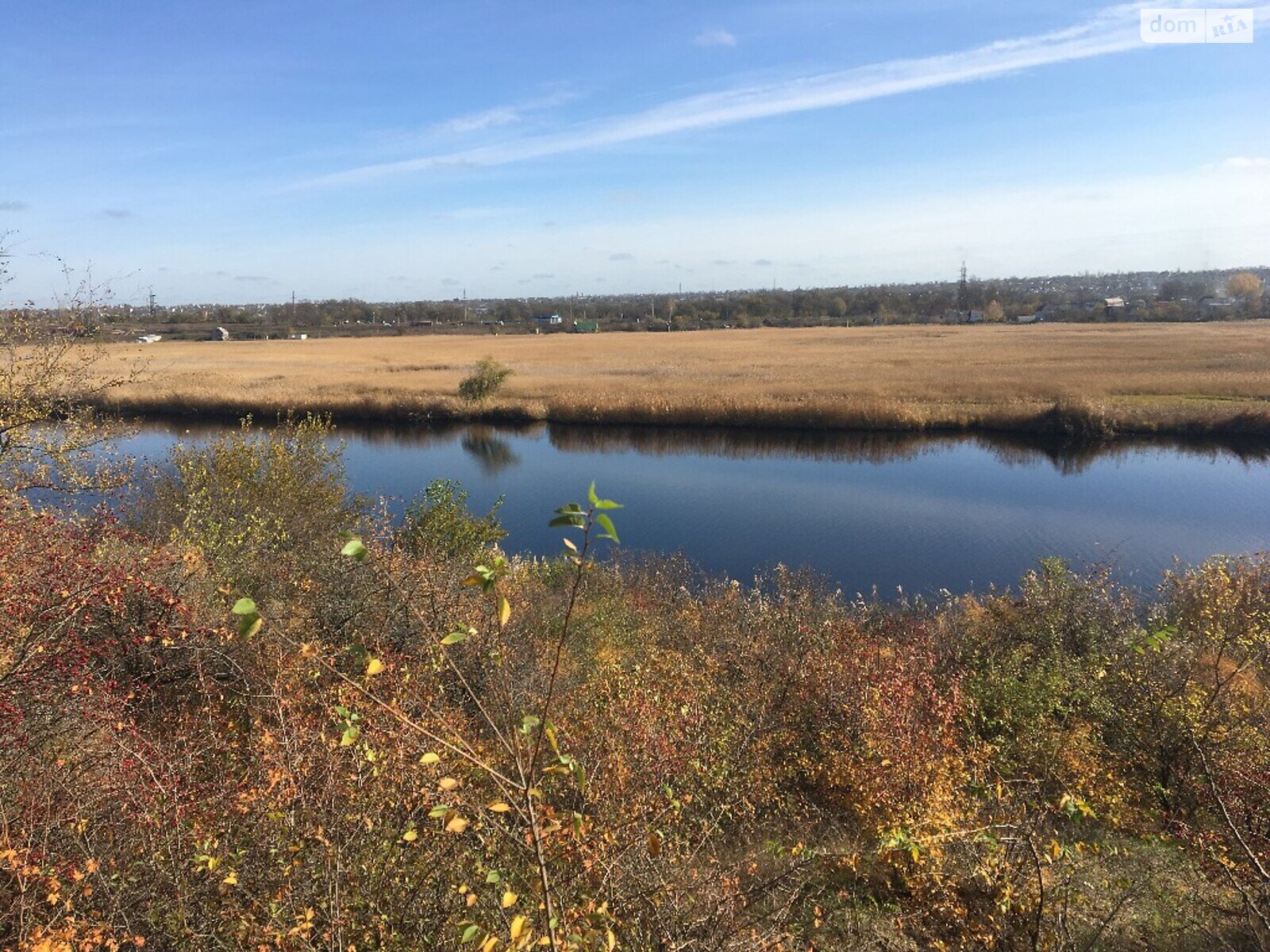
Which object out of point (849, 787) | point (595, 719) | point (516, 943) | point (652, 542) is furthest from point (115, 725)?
point (652, 542)

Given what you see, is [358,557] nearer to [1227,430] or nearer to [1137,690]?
[1137,690]

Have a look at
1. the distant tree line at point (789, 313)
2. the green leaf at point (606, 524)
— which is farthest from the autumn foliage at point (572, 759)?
the distant tree line at point (789, 313)

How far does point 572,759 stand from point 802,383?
4479 centimetres

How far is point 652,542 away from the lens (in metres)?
21.6

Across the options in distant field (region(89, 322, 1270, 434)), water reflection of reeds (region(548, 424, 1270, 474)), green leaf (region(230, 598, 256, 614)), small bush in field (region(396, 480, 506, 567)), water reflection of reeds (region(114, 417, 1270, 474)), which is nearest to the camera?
green leaf (region(230, 598, 256, 614))

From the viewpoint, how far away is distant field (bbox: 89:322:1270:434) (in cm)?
3681

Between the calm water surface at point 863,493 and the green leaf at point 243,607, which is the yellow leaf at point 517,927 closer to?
the green leaf at point 243,607

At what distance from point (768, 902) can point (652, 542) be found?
53.1ft

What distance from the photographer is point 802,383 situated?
45.3 metres

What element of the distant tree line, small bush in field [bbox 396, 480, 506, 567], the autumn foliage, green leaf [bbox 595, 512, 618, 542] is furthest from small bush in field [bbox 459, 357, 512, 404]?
the distant tree line

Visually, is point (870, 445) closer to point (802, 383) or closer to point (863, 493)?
point (863, 493)

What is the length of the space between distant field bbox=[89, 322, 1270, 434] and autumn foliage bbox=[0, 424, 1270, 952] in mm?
16883

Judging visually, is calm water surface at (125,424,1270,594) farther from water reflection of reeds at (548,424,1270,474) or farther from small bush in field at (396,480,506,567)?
small bush in field at (396,480,506,567)

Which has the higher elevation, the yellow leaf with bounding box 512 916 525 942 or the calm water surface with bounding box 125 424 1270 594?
the yellow leaf with bounding box 512 916 525 942
